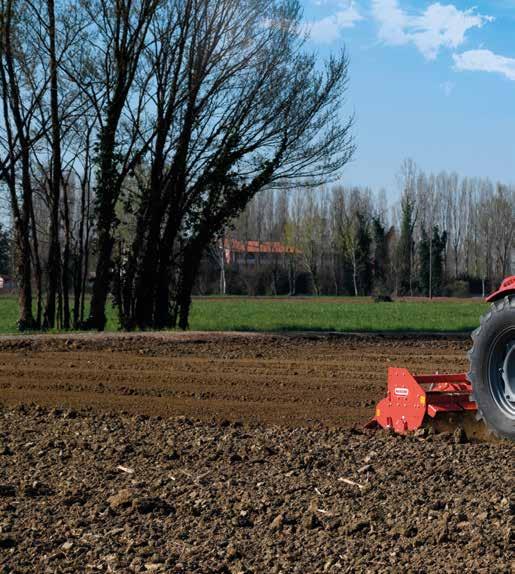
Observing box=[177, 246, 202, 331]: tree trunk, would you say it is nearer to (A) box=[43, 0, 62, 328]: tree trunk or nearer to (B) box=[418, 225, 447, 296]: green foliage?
(A) box=[43, 0, 62, 328]: tree trunk

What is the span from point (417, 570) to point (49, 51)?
19689 millimetres

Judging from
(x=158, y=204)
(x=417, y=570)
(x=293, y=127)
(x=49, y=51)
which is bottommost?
(x=417, y=570)

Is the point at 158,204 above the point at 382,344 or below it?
above

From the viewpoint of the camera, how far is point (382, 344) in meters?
18.4

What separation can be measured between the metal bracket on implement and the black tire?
36cm

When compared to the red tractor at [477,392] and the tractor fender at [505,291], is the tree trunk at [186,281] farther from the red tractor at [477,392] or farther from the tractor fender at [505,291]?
the tractor fender at [505,291]

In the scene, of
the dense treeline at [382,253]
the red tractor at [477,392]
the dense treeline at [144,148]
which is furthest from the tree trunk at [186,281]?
the dense treeline at [382,253]

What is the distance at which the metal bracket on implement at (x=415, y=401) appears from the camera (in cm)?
782

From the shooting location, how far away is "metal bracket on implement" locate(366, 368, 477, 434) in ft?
25.7

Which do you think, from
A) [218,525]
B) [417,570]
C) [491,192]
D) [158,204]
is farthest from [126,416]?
[491,192]

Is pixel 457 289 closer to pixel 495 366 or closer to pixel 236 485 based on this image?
pixel 495 366

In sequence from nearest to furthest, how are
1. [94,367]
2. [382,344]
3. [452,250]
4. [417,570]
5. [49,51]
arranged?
1. [417,570]
2. [94,367]
3. [382,344]
4. [49,51]
5. [452,250]

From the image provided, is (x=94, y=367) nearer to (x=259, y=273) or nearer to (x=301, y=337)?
(x=301, y=337)

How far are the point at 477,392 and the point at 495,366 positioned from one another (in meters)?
0.26
